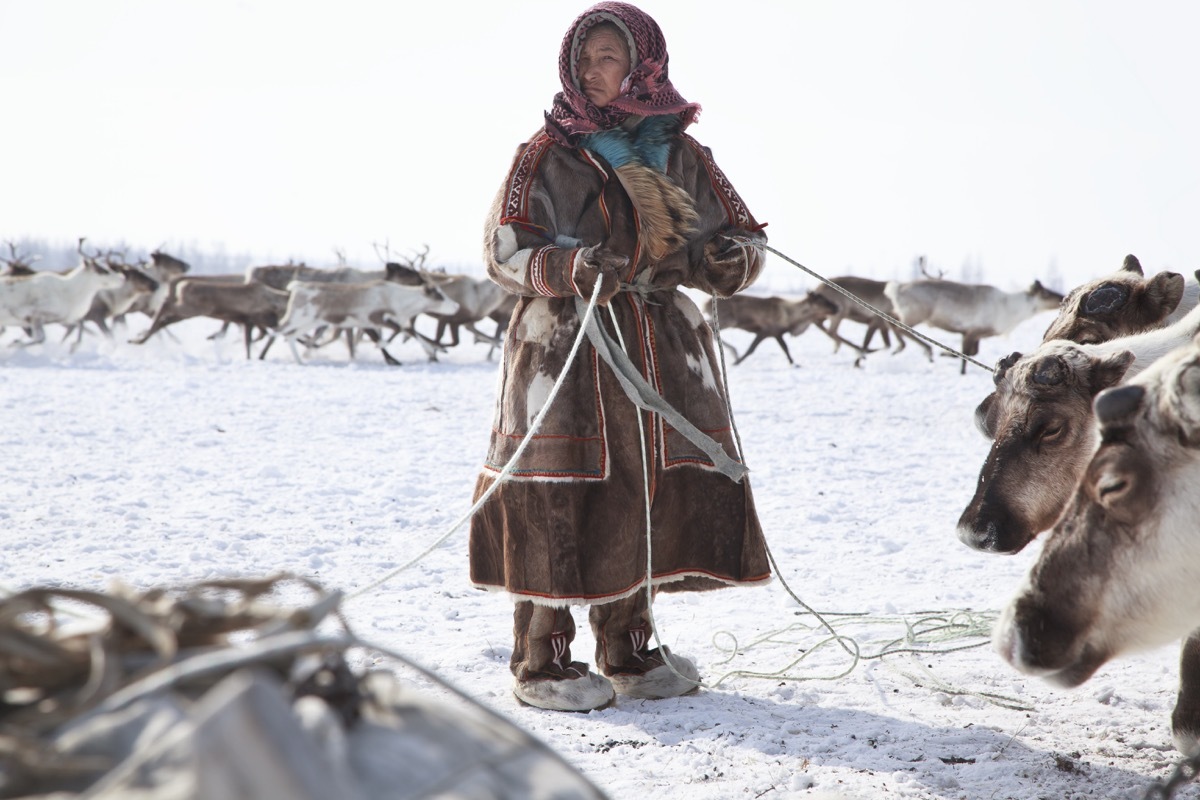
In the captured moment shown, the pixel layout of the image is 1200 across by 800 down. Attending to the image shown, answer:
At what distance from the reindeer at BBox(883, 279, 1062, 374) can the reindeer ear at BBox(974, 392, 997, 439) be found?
1561cm

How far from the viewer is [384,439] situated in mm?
8164

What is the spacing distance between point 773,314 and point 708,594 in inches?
530

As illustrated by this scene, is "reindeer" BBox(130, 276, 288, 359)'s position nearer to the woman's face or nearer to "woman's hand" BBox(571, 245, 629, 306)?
the woman's face

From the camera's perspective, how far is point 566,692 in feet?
9.17

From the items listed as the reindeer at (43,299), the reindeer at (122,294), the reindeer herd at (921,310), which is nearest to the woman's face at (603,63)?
the reindeer herd at (921,310)

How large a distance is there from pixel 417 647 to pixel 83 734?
8.73 feet

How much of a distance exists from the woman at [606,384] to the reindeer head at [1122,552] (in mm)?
1123

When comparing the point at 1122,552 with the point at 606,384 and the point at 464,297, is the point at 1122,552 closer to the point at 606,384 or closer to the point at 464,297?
the point at 606,384

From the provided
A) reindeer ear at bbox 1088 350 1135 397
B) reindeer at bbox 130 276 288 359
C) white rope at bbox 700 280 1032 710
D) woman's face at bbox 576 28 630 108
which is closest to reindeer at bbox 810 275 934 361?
reindeer at bbox 130 276 288 359

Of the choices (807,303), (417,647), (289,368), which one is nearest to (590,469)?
(417,647)

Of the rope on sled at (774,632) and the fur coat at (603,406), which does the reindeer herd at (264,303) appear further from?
the fur coat at (603,406)

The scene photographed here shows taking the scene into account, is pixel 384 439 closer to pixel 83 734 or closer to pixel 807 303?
pixel 83 734

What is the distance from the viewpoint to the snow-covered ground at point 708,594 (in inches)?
98.7

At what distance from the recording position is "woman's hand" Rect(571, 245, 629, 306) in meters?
2.59
